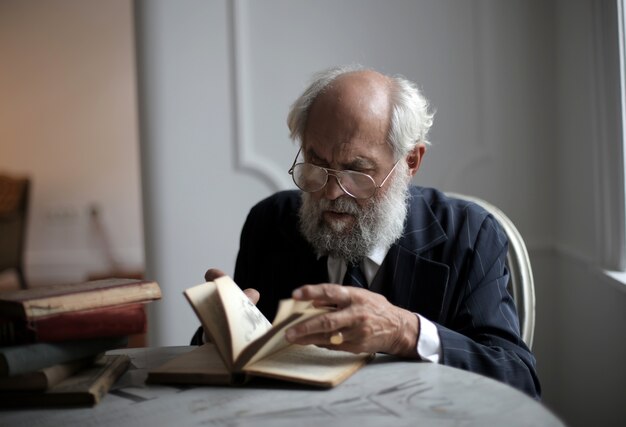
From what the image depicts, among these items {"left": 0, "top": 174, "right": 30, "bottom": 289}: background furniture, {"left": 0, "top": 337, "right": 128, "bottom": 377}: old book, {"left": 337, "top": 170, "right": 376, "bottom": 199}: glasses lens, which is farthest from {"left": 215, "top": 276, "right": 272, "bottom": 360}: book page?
{"left": 0, "top": 174, "right": 30, "bottom": 289}: background furniture

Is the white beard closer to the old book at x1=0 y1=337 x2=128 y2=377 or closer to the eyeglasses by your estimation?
the eyeglasses

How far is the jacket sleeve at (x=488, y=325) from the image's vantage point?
141cm

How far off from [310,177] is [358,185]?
123mm

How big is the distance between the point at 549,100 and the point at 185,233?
1.57 meters

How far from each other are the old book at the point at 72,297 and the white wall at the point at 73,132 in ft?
18.8

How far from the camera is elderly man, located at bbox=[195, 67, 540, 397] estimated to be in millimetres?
1657

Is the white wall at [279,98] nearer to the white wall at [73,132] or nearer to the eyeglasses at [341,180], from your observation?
the eyeglasses at [341,180]

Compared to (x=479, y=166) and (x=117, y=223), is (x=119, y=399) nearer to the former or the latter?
(x=479, y=166)

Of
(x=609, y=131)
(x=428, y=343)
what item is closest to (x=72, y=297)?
(x=428, y=343)

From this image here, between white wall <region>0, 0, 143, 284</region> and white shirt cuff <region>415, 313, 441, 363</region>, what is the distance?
5.76 metres

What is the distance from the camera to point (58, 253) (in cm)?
681

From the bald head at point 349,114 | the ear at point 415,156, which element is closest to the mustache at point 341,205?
the bald head at point 349,114

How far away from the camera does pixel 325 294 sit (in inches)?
46.2

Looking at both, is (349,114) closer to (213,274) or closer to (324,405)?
(213,274)
